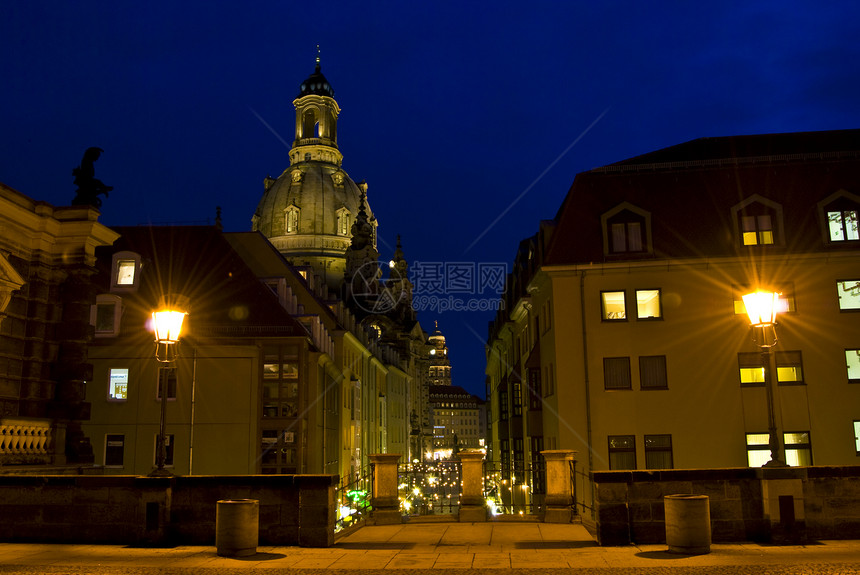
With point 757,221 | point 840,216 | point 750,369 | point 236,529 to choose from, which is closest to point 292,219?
point 757,221

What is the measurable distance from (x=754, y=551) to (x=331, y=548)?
24.8 ft

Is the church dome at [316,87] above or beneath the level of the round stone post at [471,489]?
above

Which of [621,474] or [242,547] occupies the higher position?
[621,474]

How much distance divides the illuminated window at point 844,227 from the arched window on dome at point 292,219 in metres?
93.5

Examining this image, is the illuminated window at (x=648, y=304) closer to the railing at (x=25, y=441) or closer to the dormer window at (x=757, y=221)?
the dormer window at (x=757, y=221)

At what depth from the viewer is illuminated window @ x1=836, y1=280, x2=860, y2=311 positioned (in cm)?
3344

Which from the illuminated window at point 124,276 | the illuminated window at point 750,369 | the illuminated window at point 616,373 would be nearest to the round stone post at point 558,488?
the illuminated window at point 616,373

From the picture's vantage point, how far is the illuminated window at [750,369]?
33.2 metres

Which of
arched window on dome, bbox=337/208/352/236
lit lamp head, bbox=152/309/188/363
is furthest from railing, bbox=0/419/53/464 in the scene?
arched window on dome, bbox=337/208/352/236

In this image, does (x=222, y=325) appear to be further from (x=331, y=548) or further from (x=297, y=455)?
(x=331, y=548)

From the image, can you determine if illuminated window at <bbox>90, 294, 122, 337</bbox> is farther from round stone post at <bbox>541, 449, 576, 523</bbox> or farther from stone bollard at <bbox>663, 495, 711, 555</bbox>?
stone bollard at <bbox>663, 495, 711, 555</bbox>

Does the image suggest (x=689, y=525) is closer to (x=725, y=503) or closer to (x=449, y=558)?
(x=725, y=503)

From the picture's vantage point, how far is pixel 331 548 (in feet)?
51.3

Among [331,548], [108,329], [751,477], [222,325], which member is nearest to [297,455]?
[222,325]
